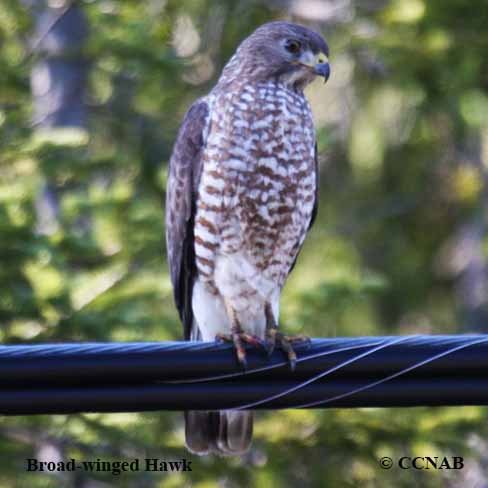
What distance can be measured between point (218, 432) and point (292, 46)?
1869 mm

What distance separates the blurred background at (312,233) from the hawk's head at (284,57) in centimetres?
105

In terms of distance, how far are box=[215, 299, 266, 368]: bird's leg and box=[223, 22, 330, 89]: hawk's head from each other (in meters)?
1.09

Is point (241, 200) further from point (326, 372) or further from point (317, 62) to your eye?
point (326, 372)

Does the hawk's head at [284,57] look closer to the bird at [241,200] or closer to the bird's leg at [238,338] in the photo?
the bird at [241,200]

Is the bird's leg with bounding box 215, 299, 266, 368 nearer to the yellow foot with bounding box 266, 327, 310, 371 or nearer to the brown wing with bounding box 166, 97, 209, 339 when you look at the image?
the yellow foot with bounding box 266, 327, 310, 371

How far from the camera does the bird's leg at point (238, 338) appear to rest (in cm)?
328

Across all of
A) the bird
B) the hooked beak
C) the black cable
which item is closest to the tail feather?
the bird

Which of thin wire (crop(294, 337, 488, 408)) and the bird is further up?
the bird

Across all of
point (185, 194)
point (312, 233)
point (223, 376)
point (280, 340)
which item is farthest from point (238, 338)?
point (312, 233)

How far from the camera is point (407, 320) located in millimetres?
12648

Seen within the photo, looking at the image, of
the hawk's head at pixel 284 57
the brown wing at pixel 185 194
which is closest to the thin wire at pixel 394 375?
the brown wing at pixel 185 194

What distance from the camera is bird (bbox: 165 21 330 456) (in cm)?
488

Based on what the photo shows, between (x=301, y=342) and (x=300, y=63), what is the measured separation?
1.59 m

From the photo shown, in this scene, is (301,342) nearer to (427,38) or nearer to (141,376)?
(141,376)
